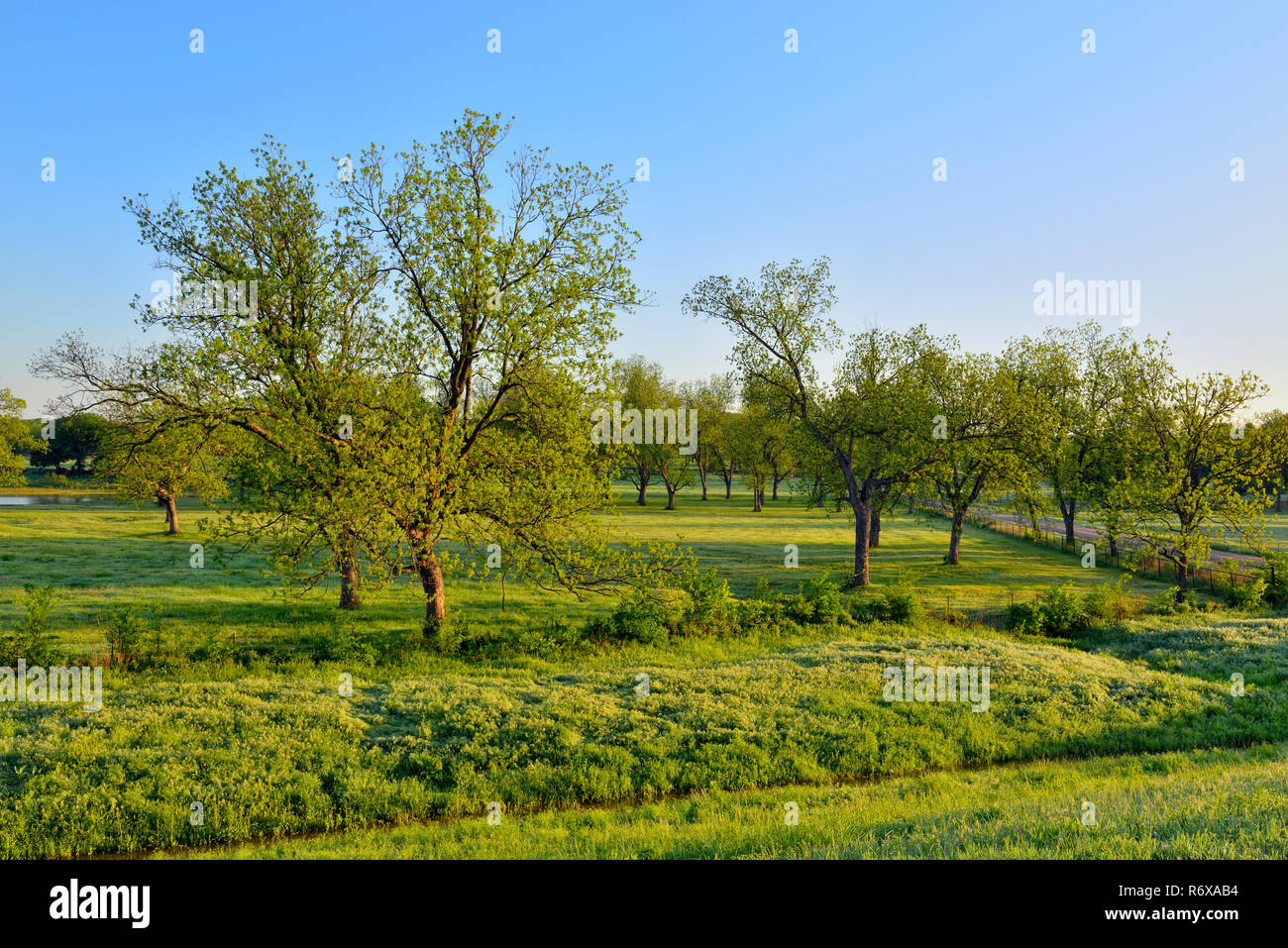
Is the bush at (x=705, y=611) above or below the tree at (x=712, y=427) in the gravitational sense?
below

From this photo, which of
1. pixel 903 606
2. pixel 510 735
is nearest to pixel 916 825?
pixel 510 735

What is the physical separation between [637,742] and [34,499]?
99249 mm

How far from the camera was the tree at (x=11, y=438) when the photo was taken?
67312 mm

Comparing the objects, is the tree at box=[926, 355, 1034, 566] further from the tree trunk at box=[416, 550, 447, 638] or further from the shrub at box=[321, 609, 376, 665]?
the shrub at box=[321, 609, 376, 665]

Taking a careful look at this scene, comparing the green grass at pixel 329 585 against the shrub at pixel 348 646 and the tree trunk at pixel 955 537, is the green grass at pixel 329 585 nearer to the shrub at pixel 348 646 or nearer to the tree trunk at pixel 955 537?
the tree trunk at pixel 955 537

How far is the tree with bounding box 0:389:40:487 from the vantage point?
6731 cm

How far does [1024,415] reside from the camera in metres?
35.6

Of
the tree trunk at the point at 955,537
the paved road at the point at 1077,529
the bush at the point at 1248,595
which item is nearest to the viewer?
the bush at the point at 1248,595

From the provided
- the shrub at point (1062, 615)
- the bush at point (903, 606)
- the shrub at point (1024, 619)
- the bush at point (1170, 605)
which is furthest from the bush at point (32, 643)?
the bush at point (1170, 605)

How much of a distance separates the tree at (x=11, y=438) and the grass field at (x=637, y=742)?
57599mm

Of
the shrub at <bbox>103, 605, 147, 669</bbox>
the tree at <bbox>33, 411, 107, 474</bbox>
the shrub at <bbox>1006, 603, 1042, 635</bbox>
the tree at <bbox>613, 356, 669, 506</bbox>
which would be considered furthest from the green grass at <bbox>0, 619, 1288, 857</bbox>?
the tree at <bbox>33, 411, 107, 474</bbox>

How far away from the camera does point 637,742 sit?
14961 mm
